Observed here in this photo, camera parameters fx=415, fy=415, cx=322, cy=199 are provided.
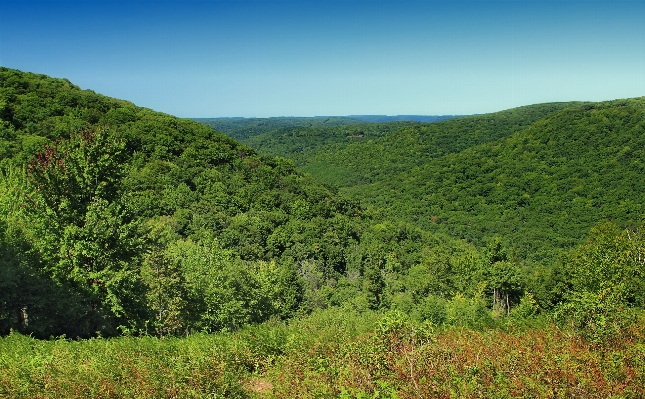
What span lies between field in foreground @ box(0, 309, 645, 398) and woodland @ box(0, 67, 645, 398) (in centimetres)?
4

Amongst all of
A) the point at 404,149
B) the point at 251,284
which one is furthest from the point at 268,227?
the point at 404,149

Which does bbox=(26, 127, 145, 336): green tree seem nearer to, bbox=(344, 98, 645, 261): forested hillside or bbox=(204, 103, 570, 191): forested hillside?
bbox=(344, 98, 645, 261): forested hillside

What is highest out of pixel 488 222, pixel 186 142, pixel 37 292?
pixel 186 142

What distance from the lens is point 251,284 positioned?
2158cm

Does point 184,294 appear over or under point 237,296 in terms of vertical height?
over

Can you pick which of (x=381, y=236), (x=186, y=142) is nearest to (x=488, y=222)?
(x=381, y=236)

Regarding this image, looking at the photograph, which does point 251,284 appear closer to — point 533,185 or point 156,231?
point 156,231

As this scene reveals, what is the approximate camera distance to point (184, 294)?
50.9 feet

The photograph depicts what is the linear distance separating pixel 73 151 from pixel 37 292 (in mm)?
4122

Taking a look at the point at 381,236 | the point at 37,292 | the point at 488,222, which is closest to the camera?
the point at 37,292

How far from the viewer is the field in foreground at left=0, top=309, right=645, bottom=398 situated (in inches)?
243

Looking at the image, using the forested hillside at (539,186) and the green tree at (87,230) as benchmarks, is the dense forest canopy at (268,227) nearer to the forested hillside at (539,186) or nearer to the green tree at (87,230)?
the green tree at (87,230)

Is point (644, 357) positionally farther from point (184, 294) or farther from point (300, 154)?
point (300, 154)

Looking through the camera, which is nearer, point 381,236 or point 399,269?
point 399,269
